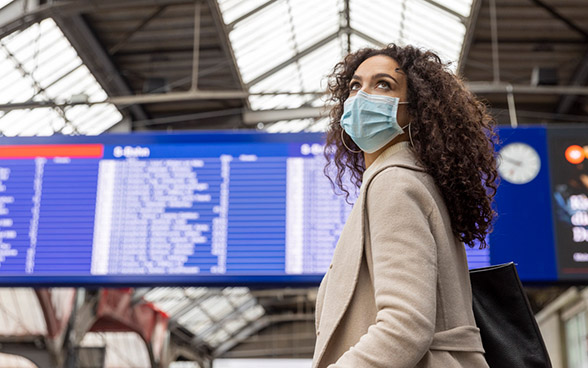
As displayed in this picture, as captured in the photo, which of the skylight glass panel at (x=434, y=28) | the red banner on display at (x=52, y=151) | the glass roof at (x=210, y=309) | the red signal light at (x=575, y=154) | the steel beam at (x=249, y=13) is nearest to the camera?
the red signal light at (x=575, y=154)

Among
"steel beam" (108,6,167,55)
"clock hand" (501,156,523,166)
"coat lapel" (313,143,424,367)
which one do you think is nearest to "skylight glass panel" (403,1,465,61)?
"steel beam" (108,6,167,55)

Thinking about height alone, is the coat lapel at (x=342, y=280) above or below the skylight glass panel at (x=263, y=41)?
below

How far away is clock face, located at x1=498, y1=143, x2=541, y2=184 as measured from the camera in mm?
7324

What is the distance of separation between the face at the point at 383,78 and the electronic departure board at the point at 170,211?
4.99 meters

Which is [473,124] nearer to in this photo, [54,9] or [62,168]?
[62,168]

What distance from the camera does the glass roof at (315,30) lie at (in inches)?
573

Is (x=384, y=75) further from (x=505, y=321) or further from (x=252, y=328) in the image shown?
(x=252, y=328)

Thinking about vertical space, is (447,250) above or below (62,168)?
below

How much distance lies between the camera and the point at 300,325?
3991 cm

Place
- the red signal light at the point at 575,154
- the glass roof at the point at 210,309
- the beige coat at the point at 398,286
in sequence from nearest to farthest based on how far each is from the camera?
the beige coat at the point at 398,286
the red signal light at the point at 575,154
the glass roof at the point at 210,309

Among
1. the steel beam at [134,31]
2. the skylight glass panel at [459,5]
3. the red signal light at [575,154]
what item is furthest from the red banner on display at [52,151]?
the skylight glass panel at [459,5]

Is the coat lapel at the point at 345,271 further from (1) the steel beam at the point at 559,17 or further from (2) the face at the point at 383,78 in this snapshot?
(1) the steel beam at the point at 559,17

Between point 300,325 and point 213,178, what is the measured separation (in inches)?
1312

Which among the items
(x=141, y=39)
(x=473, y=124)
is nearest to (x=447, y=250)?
(x=473, y=124)
